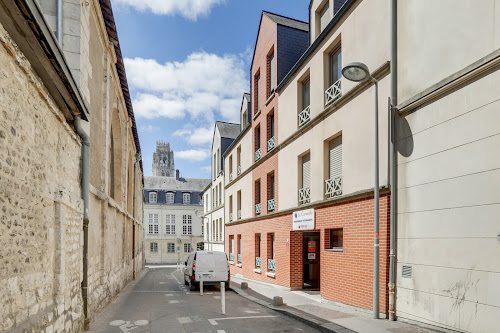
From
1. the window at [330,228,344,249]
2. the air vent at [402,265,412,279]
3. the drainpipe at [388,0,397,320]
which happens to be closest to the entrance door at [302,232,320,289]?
the window at [330,228,344,249]

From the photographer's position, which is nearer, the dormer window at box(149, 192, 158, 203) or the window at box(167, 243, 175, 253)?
the window at box(167, 243, 175, 253)

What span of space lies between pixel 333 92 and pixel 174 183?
150 feet

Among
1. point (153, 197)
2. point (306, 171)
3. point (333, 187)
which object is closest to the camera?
point (333, 187)

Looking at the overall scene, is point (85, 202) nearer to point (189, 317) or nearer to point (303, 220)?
point (189, 317)

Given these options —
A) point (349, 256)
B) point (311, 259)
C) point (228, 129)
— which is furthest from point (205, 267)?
point (228, 129)

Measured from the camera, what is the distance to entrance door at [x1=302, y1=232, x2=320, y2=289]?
1378cm

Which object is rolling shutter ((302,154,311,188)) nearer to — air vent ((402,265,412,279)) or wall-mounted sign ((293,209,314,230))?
wall-mounted sign ((293,209,314,230))

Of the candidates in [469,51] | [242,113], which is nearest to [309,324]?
[469,51]

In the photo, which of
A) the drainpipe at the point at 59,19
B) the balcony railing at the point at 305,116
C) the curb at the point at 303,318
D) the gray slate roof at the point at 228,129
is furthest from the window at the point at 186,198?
the drainpipe at the point at 59,19

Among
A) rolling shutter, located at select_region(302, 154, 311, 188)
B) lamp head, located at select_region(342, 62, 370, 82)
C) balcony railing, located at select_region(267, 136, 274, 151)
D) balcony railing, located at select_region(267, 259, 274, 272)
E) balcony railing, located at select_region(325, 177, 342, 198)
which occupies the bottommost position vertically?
balcony railing, located at select_region(267, 259, 274, 272)

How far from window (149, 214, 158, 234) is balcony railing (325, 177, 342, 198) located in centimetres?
4228

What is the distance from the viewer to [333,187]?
1043cm

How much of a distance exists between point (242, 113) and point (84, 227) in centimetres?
1674

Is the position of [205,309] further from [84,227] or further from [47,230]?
[47,230]
